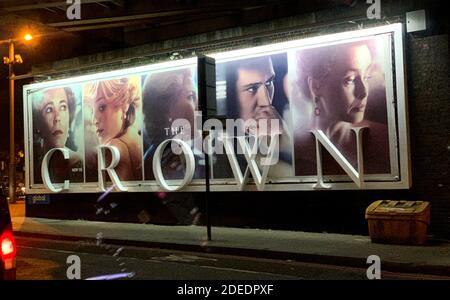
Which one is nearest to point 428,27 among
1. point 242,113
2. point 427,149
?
point 427,149

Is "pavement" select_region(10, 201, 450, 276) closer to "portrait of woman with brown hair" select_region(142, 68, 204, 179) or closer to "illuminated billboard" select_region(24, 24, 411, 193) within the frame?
"illuminated billboard" select_region(24, 24, 411, 193)

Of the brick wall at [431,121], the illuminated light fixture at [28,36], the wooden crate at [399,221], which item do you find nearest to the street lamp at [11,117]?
the illuminated light fixture at [28,36]

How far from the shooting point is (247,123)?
1320 cm

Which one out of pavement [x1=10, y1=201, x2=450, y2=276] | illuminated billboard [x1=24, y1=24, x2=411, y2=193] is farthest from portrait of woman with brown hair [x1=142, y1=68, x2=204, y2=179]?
pavement [x1=10, y1=201, x2=450, y2=276]

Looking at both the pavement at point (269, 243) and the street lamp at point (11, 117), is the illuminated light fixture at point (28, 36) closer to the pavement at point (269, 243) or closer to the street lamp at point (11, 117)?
the street lamp at point (11, 117)

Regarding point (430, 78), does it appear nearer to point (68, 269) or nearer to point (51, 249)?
point (68, 269)

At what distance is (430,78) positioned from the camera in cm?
1110

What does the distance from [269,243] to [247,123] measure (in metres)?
3.48

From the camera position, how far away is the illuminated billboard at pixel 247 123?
11.5 m

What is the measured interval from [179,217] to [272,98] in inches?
164

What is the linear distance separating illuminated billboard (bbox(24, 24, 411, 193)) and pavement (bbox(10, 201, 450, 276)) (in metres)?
1.19

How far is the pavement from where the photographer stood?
895 centimetres

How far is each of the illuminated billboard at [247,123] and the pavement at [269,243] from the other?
119 centimetres

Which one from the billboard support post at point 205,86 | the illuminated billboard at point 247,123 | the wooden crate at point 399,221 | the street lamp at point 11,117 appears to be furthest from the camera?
the street lamp at point 11,117
